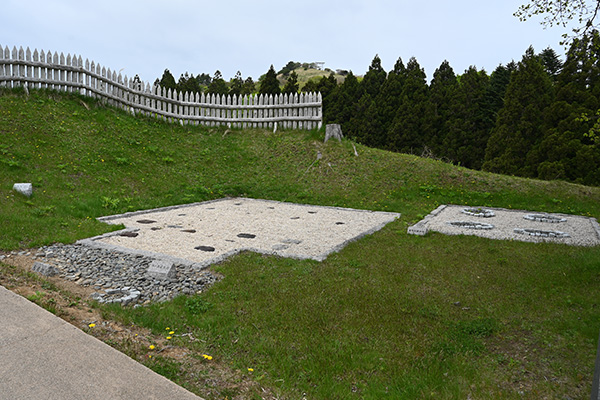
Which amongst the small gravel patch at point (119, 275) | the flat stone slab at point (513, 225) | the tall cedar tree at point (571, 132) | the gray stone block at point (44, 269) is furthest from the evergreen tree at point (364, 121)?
the gray stone block at point (44, 269)

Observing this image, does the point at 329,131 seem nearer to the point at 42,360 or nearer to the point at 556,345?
the point at 556,345

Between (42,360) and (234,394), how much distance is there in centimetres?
152

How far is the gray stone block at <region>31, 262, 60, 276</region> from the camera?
17.1ft

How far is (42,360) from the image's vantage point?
2.88 meters

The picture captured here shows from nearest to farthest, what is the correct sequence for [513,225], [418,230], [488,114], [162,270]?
[162,270], [418,230], [513,225], [488,114]

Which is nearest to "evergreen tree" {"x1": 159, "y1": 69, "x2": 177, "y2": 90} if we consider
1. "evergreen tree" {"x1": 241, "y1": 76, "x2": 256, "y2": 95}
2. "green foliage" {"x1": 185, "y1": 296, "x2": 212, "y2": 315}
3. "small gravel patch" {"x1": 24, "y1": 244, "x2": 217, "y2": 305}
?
"evergreen tree" {"x1": 241, "y1": 76, "x2": 256, "y2": 95}

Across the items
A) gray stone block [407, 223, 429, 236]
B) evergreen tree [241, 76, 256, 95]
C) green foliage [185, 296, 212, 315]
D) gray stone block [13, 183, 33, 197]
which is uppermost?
evergreen tree [241, 76, 256, 95]

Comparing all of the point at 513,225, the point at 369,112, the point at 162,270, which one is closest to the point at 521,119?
the point at 369,112

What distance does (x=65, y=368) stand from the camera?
2.81 metres

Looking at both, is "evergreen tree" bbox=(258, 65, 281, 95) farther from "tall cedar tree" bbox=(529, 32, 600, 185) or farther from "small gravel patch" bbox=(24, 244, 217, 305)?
"small gravel patch" bbox=(24, 244, 217, 305)

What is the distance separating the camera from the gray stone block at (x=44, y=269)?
205 inches

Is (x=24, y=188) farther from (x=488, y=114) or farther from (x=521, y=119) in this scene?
(x=488, y=114)

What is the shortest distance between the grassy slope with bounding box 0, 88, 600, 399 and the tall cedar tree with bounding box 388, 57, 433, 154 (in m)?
16.7

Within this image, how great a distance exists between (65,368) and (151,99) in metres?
15.5
